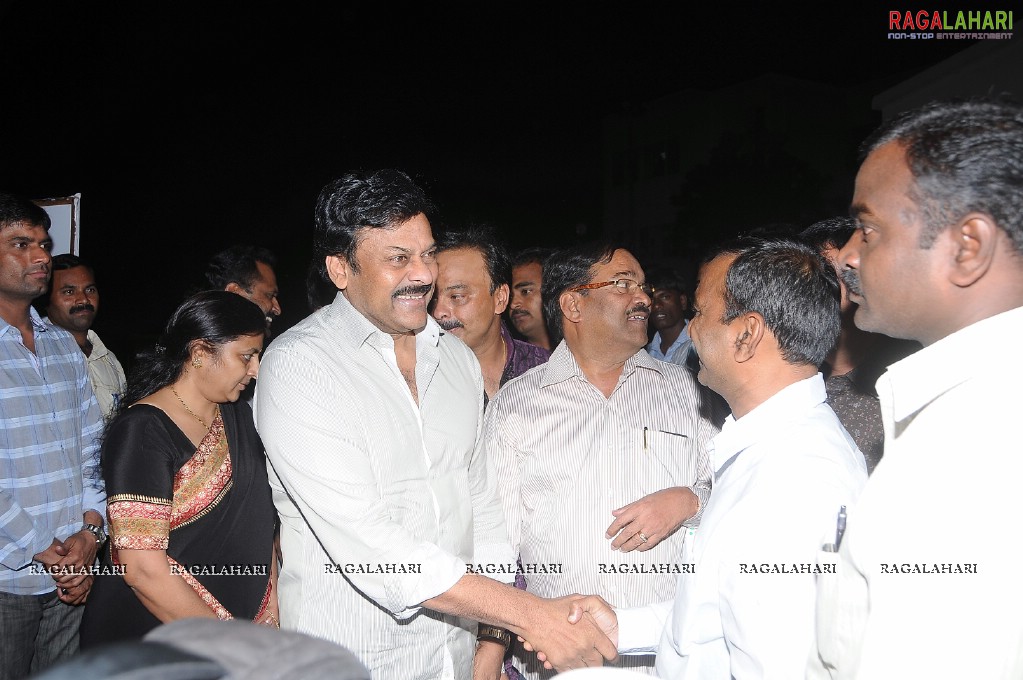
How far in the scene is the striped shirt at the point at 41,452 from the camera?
306 centimetres

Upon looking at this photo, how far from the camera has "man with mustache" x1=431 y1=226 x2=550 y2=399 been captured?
12.5ft

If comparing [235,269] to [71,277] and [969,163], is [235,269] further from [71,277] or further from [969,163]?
[969,163]

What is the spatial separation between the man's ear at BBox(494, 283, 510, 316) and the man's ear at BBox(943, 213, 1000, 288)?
2.74 meters

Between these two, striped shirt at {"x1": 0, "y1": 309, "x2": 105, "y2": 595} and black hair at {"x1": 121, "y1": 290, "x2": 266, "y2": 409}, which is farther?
striped shirt at {"x1": 0, "y1": 309, "x2": 105, "y2": 595}

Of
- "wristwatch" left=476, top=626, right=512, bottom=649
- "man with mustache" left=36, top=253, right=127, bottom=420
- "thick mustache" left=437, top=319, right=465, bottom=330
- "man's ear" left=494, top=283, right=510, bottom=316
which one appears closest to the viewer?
"wristwatch" left=476, top=626, right=512, bottom=649

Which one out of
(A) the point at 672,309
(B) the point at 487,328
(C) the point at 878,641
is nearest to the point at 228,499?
(B) the point at 487,328

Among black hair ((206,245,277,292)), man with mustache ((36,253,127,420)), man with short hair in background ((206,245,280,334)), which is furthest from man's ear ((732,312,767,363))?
man with mustache ((36,253,127,420))

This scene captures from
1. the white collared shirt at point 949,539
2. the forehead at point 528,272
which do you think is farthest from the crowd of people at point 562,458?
the forehead at point 528,272

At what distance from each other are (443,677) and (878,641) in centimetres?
155

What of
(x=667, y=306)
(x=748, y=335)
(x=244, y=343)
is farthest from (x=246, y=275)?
(x=667, y=306)

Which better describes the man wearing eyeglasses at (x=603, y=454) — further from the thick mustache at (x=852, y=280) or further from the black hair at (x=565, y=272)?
the thick mustache at (x=852, y=280)

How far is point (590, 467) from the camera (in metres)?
2.84

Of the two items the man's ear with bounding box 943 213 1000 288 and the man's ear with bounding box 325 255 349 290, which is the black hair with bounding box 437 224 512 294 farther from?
the man's ear with bounding box 943 213 1000 288

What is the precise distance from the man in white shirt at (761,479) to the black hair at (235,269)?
13.0ft
